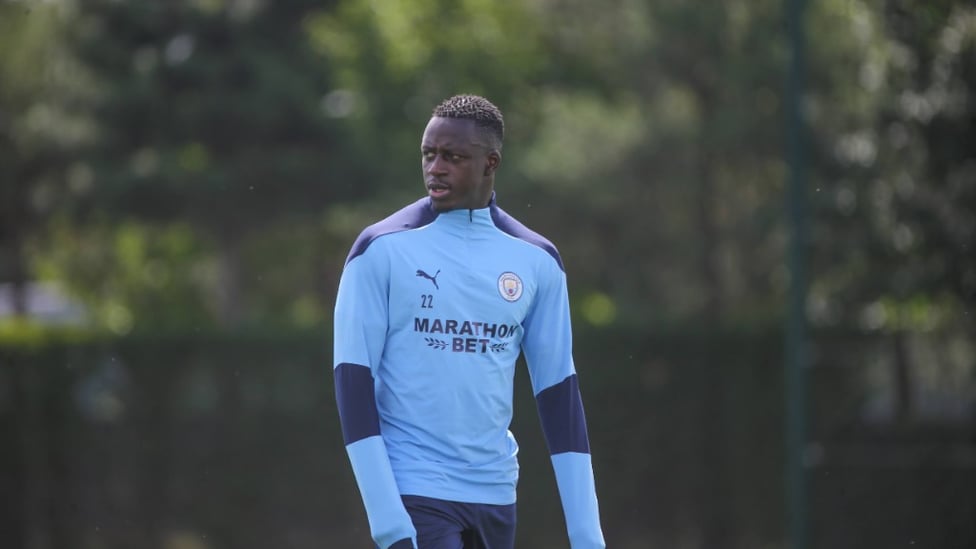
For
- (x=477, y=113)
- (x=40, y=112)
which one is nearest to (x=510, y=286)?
(x=477, y=113)

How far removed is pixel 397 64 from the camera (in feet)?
58.1

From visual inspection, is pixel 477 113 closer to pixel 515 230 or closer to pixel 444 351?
pixel 515 230

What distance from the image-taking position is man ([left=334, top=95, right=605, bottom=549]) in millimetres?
3766

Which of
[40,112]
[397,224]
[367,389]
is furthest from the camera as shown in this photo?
[40,112]

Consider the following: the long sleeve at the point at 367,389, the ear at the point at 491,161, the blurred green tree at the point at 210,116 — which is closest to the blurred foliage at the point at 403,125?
the blurred green tree at the point at 210,116

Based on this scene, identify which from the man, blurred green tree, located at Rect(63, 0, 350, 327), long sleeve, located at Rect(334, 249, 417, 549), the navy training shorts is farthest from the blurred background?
long sleeve, located at Rect(334, 249, 417, 549)

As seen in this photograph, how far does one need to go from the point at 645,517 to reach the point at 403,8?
311 inches

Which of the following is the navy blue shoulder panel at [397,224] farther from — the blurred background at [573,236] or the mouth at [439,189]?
the blurred background at [573,236]

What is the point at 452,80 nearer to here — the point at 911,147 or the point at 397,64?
the point at 397,64

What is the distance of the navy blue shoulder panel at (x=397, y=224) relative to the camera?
3.84 m

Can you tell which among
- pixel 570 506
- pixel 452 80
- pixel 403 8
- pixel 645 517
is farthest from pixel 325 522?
pixel 570 506

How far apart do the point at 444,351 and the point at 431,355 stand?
0.04m

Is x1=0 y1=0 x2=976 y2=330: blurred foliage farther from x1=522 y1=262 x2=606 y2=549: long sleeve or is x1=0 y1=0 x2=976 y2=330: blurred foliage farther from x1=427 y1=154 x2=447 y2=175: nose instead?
x1=427 y1=154 x2=447 y2=175: nose

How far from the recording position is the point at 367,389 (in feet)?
12.3
